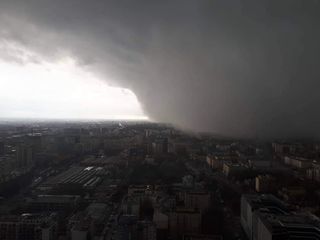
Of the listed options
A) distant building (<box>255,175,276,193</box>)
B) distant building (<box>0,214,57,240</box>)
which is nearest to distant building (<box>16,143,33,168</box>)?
distant building (<box>0,214,57,240</box>)

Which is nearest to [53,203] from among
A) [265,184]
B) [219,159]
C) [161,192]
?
[161,192]

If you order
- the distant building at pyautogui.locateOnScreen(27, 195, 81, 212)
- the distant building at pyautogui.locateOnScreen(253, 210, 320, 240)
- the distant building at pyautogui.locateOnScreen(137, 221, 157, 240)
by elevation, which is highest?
the distant building at pyautogui.locateOnScreen(253, 210, 320, 240)

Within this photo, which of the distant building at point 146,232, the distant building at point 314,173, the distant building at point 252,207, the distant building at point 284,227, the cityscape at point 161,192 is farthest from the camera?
the distant building at point 314,173

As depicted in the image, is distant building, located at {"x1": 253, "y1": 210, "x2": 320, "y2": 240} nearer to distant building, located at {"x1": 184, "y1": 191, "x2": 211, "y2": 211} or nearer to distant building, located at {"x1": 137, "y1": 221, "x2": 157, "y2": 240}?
distant building, located at {"x1": 137, "y1": 221, "x2": 157, "y2": 240}

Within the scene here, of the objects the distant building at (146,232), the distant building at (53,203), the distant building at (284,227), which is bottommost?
the distant building at (53,203)

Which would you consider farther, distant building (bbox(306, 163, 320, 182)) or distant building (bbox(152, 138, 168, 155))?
distant building (bbox(152, 138, 168, 155))

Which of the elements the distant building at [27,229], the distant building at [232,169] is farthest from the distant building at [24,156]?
the distant building at [27,229]

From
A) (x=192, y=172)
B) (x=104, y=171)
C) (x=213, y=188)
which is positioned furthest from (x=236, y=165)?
(x=104, y=171)

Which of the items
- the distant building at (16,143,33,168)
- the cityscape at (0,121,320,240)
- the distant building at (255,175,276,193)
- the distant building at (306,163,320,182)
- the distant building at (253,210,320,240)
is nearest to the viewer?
the distant building at (253,210,320,240)

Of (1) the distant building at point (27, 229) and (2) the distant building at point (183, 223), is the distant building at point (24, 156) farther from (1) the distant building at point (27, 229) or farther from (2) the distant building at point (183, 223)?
(2) the distant building at point (183, 223)

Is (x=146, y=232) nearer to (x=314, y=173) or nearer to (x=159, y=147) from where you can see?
(x=314, y=173)
